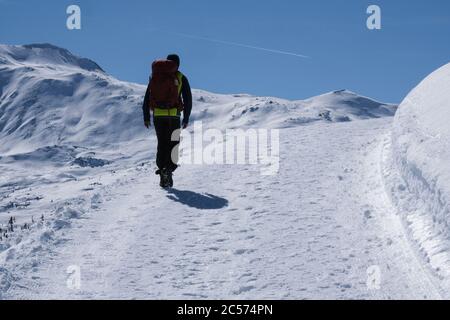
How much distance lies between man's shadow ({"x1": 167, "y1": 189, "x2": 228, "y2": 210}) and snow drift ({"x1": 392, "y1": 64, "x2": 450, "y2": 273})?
2885 millimetres

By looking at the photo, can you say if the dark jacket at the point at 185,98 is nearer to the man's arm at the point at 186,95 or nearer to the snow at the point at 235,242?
the man's arm at the point at 186,95

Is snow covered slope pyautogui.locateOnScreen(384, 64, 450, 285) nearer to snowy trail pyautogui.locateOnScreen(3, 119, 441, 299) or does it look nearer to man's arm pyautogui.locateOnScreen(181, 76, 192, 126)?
snowy trail pyautogui.locateOnScreen(3, 119, 441, 299)

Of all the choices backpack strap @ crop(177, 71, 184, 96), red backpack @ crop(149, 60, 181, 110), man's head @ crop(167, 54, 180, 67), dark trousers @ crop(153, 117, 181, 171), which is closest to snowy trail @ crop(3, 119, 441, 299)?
dark trousers @ crop(153, 117, 181, 171)

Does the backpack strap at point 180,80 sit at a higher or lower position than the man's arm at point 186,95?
higher

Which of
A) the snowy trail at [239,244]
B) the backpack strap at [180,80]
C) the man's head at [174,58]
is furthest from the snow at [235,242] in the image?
the man's head at [174,58]

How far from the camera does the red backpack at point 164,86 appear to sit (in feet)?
34.4

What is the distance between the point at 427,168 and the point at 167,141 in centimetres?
491

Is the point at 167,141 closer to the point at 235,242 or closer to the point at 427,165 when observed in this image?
the point at 235,242

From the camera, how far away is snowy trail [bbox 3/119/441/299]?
6.18 m

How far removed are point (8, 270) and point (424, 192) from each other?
17.7 feet

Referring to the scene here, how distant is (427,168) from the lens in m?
8.12

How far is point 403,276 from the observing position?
6348mm
